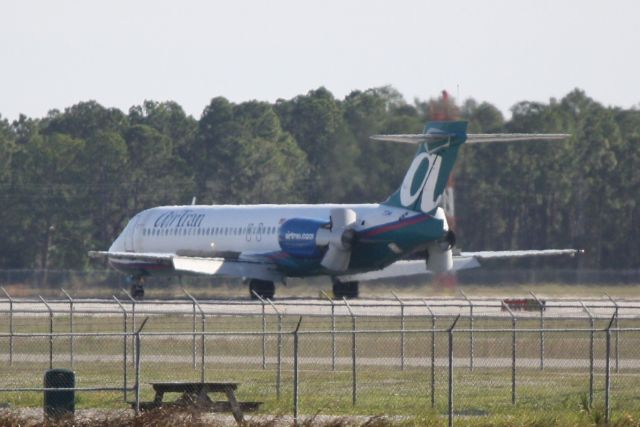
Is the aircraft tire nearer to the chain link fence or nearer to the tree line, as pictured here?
the chain link fence

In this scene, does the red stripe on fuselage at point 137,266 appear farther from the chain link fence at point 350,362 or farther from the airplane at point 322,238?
the chain link fence at point 350,362

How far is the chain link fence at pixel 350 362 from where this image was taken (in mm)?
25281

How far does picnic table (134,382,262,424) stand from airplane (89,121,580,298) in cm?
2249

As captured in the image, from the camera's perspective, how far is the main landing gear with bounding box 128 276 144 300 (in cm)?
5672

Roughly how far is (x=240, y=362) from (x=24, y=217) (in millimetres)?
55558

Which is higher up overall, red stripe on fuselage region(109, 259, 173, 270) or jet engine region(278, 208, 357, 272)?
jet engine region(278, 208, 357, 272)

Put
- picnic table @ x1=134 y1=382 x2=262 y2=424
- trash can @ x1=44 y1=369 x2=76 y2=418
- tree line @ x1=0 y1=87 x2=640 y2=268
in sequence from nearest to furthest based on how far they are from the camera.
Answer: picnic table @ x1=134 y1=382 x2=262 y2=424 < trash can @ x1=44 y1=369 x2=76 y2=418 < tree line @ x1=0 y1=87 x2=640 y2=268

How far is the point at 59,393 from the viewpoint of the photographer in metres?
23.3

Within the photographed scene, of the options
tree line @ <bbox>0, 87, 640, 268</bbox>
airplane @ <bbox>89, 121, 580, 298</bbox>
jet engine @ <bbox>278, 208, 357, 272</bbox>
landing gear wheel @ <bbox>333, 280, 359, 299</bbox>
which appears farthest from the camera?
tree line @ <bbox>0, 87, 640, 268</bbox>

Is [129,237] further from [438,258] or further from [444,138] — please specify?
[444,138]

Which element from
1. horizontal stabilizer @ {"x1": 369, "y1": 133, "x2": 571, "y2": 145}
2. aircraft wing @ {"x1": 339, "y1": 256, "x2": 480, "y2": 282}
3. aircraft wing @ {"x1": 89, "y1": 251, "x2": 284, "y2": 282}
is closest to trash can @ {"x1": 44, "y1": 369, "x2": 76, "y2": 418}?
horizontal stabilizer @ {"x1": 369, "y1": 133, "x2": 571, "y2": 145}

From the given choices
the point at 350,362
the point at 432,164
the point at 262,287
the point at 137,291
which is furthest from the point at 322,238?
the point at 350,362

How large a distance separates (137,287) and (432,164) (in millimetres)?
13150

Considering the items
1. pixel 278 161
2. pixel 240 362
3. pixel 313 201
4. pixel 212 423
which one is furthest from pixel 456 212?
pixel 212 423
